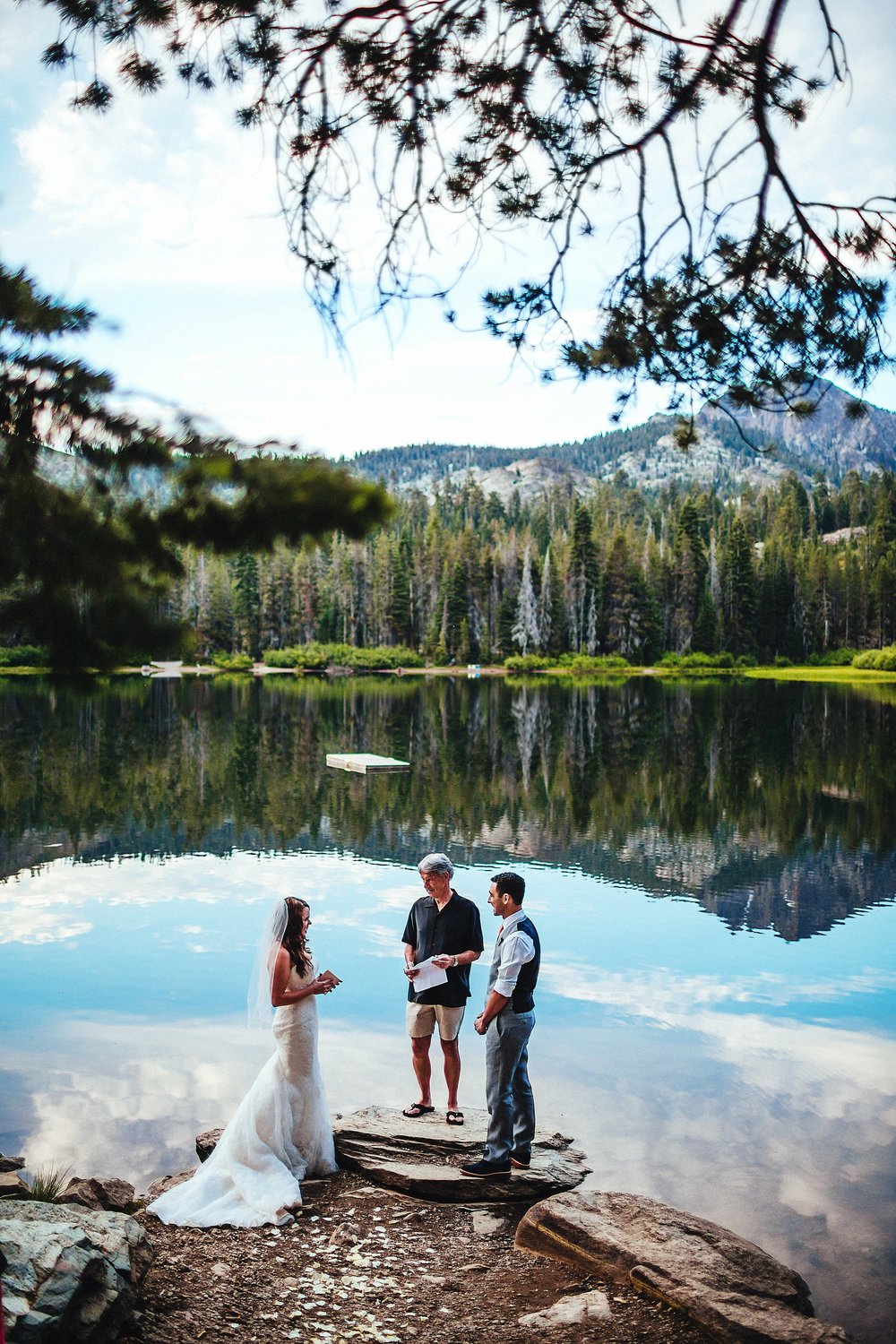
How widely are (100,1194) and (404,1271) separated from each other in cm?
193

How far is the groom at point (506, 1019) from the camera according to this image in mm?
6363

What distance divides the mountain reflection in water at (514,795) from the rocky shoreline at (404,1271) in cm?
240

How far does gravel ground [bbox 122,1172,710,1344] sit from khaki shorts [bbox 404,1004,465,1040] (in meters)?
1.31

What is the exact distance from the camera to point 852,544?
118 m

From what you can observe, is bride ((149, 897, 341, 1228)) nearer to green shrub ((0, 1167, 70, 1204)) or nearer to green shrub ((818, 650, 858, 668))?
green shrub ((0, 1167, 70, 1204))

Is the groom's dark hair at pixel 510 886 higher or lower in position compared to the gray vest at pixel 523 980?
higher

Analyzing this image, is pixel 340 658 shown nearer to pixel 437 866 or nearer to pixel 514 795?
pixel 514 795

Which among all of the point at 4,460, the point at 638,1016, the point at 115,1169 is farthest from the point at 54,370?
the point at 638,1016

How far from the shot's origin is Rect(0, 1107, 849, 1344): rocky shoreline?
14.0ft

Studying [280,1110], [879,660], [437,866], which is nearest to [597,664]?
[879,660]

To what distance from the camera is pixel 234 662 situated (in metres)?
98.1

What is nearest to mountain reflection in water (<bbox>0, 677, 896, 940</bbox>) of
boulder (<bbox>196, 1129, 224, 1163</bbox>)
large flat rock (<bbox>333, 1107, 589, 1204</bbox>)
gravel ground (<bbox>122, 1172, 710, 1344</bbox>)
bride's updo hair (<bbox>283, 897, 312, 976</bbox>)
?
gravel ground (<bbox>122, 1172, 710, 1344</bbox>)

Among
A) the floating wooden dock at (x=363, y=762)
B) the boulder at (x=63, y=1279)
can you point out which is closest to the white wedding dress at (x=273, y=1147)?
the boulder at (x=63, y=1279)

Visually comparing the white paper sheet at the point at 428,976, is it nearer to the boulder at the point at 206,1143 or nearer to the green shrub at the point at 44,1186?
the boulder at the point at 206,1143
